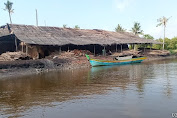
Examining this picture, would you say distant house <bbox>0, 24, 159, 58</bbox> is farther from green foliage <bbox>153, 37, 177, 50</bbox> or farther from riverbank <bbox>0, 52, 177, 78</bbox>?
green foliage <bbox>153, 37, 177, 50</bbox>

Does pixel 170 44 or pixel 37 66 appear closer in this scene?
pixel 37 66

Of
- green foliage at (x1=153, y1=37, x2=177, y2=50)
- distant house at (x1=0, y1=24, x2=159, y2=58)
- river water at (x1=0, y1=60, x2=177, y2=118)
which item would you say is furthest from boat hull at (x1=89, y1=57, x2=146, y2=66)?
green foliage at (x1=153, y1=37, x2=177, y2=50)

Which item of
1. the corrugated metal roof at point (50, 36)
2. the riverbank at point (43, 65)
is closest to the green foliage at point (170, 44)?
the corrugated metal roof at point (50, 36)

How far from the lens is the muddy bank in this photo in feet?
57.4

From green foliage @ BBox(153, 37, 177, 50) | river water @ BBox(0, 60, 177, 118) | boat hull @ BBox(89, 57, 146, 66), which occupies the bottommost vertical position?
river water @ BBox(0, 60, 177, 118)

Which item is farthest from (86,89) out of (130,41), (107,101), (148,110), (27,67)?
(130,41)

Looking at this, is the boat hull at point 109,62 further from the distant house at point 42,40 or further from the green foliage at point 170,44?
the green foliage at point 170,44

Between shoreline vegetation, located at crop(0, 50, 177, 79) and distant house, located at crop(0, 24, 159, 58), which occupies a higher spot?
distant house, located at crop(0, 24, 159, 58)

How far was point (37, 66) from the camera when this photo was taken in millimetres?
19781

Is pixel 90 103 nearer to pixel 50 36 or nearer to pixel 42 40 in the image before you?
pixel 42 40

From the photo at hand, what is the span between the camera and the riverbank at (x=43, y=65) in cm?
1758

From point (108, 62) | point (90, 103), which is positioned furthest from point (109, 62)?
point (90, 103)

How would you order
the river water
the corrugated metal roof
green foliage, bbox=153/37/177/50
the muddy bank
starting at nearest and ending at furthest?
the river water
the muddy bank
the corrugated metal roof
green foliage, bbox=153/37/177/50

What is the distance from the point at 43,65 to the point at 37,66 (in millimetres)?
856
